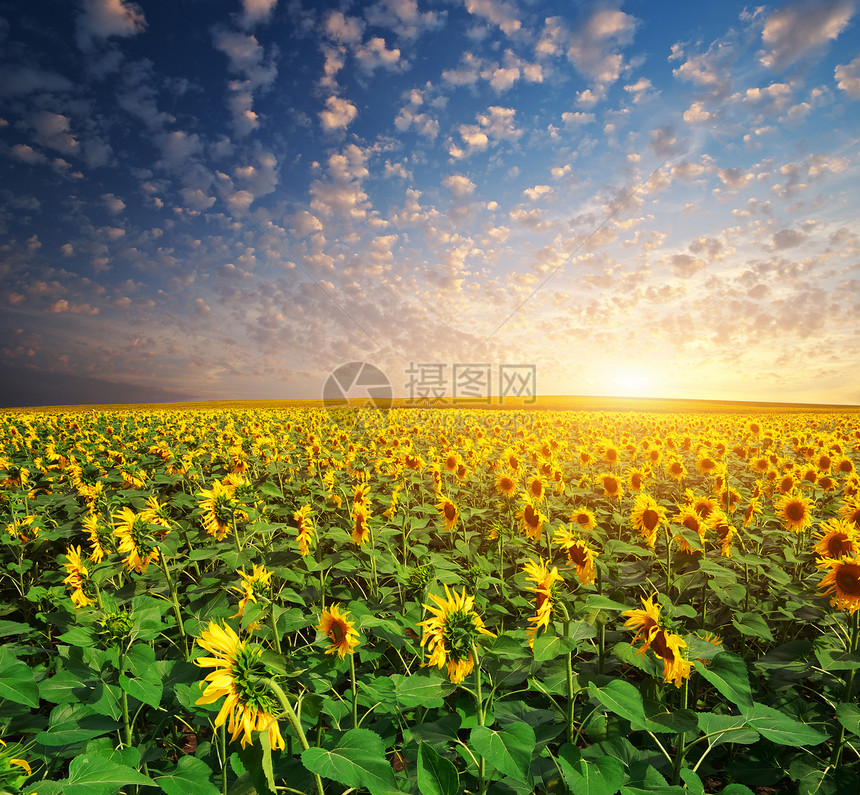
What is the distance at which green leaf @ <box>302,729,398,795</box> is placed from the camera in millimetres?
1667

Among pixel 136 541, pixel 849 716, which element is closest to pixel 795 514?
pixel 849 716

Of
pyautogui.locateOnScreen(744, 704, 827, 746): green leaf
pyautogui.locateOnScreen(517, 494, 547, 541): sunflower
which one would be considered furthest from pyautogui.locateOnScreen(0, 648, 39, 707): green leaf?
pyautogui.locateOnScreen(517, 494, 547, 541): sunflower

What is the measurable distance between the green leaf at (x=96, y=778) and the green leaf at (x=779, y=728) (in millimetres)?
2729

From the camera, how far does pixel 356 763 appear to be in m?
1.75

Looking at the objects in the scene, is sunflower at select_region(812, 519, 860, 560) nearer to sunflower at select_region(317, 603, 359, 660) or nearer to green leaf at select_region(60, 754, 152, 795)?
sunflower at select_region(317, 603, 359, 660)

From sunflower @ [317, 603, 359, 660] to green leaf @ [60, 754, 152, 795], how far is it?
1051 mm

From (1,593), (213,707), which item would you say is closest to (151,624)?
(213,707)

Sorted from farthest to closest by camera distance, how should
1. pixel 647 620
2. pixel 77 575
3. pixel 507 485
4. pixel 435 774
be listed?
pixel 507 485
pixel 77 575
pixel 647 620
pixel 435 774

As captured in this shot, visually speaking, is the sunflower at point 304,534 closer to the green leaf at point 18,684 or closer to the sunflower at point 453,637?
the green leaf at point 18,684

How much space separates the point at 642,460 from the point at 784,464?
2.40 metres

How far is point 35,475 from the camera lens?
9398mm

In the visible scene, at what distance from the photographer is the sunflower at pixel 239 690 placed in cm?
156

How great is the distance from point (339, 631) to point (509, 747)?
1.13 meters

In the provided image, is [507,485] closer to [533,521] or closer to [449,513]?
[449,513]
